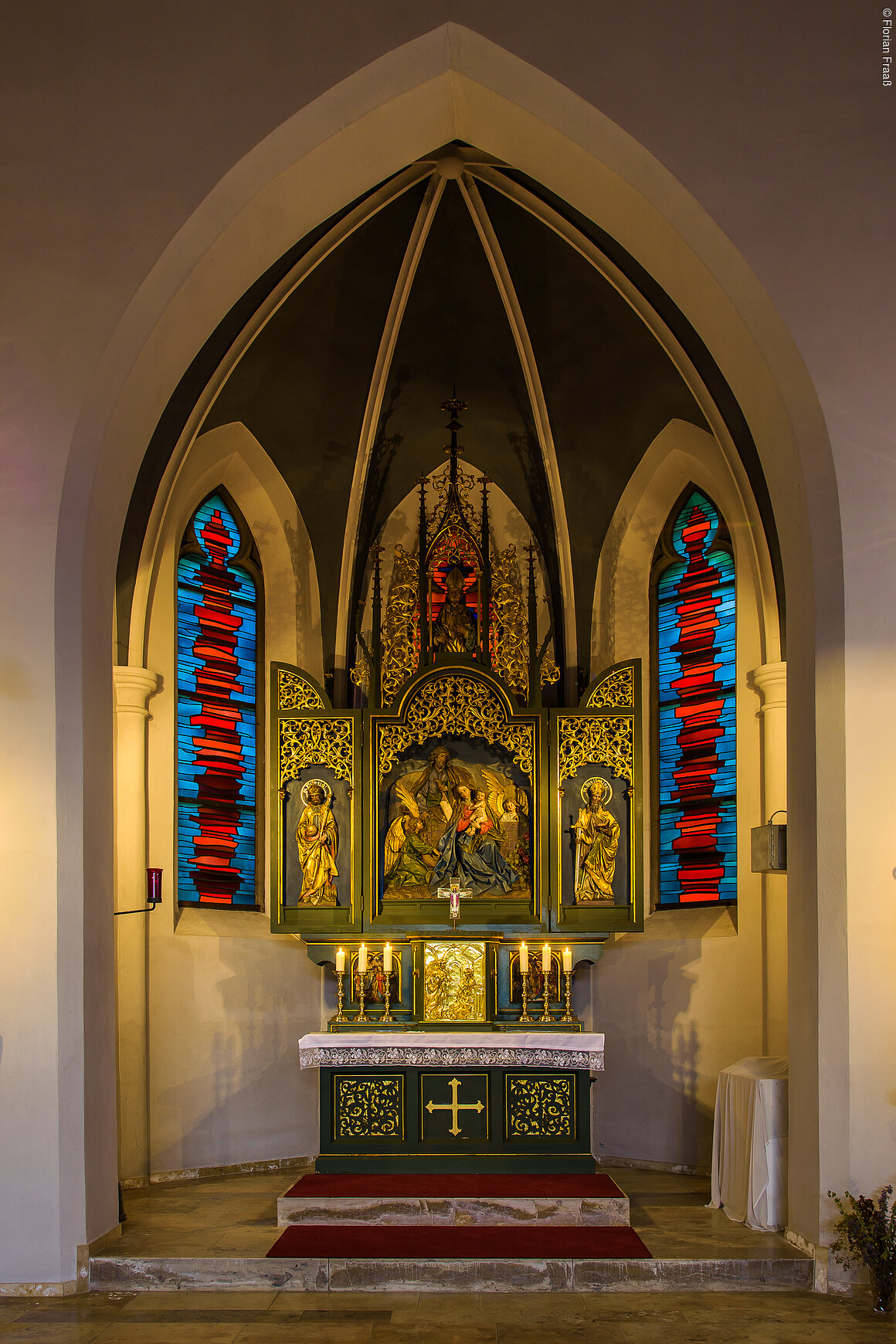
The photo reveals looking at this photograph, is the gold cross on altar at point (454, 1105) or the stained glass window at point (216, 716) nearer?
the gold cross on altar at point (454, 1105)

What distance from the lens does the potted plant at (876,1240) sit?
688 centimetres

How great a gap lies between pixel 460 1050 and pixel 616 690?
9.99 feet

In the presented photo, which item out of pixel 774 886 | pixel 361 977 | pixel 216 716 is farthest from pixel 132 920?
pixel 774 886

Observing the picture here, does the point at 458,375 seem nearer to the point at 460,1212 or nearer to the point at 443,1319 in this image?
the point at 460,1212

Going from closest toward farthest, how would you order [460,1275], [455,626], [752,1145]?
1. [460,1275]
2. [752,1145]
3. [455,626]

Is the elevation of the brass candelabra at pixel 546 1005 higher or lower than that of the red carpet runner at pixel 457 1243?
higher

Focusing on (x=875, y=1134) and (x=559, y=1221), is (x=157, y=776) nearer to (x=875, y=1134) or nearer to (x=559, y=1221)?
(x=559, y=1221)

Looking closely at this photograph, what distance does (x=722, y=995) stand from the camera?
1072cm

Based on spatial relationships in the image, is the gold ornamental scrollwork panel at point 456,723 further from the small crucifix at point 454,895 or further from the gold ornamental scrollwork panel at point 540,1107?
the gold ornamental scrollwork panel at point 540,1107

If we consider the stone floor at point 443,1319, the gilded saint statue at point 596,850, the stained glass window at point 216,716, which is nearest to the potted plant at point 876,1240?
the stone floor at point 443,1319

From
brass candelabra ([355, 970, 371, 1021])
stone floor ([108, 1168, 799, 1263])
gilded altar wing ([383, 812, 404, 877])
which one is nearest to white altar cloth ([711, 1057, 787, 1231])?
stone floor ([108, 1168, 799, 1263])

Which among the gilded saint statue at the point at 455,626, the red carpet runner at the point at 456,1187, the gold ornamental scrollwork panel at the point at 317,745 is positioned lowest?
the red carpet runner at the point at 456,1187

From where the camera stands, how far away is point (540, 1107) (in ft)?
30.0

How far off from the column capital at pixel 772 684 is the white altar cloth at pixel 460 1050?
3047mm
